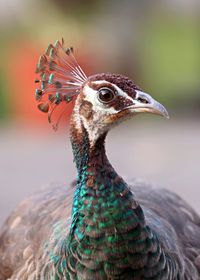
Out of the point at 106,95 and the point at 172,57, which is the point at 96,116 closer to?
the point at 106,95

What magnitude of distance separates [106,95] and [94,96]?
5 cm

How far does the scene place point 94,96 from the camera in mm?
2273

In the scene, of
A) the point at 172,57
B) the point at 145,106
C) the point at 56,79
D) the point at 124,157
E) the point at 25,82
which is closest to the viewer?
the point at 145,106

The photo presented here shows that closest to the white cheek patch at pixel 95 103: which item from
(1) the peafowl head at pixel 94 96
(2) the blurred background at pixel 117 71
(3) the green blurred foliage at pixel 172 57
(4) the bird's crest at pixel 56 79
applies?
(1) the peafowl head at pixel 94 96

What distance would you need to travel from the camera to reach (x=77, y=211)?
7.67 ft

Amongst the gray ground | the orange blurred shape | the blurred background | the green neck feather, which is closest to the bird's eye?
the green neck feather

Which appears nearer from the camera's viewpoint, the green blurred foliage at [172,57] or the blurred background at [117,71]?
the blurred background at [117,71]

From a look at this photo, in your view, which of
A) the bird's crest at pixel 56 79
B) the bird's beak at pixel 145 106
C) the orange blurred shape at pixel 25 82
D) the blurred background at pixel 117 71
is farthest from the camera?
the orange blurred shape at pixel 25 82

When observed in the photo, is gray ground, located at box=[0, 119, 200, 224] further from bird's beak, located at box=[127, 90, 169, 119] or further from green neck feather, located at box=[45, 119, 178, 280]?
bird's beak, located at box=[127, 90, 169, 119]

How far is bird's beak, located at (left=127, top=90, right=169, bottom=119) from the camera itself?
7.26ft

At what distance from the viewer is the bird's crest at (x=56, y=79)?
239cm

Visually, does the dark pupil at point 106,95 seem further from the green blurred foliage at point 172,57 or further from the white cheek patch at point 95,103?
the green blurred foliage at point 172,57

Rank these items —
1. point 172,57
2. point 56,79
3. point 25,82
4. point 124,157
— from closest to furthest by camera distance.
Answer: point 56,79 < point 124,157 < point 25,82 < point 172,57

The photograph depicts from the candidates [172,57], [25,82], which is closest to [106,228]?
[25,82]
